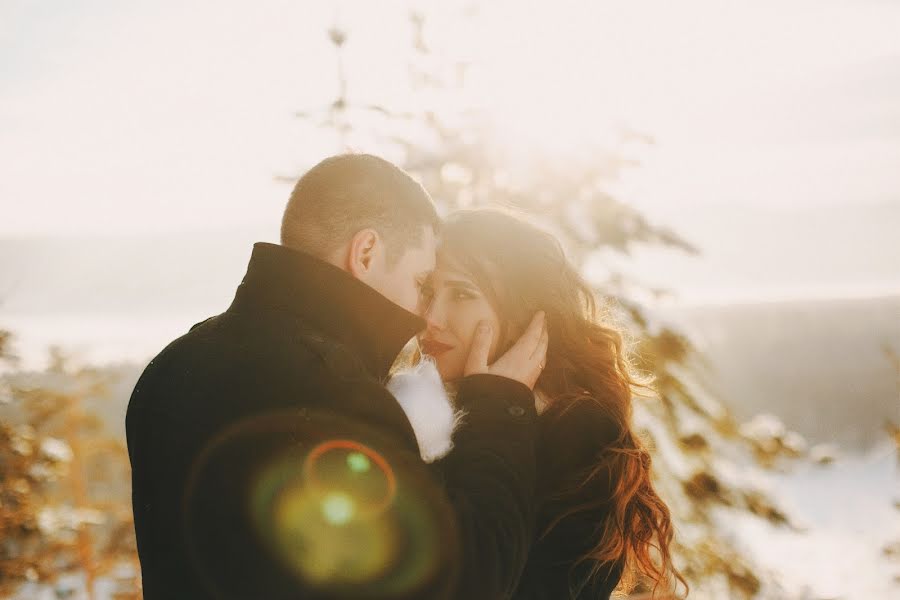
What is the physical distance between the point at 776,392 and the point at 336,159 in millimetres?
40303

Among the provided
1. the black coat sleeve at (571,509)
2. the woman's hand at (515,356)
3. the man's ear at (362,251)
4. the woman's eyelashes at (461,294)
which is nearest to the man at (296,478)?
the man's ear at (362,251)

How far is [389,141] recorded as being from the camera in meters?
6.65

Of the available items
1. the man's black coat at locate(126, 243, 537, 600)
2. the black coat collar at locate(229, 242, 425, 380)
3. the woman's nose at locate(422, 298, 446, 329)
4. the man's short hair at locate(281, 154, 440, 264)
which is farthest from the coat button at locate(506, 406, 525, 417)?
the woman's nose at locate(422, 298, 446, 329)

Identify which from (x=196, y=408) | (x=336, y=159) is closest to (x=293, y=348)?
(x=196, y=408)

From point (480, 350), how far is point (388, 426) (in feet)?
2.63

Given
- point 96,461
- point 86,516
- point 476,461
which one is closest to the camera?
point 476,461

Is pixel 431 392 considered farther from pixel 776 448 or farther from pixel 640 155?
pixel 776 448

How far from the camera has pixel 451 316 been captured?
2754 mm

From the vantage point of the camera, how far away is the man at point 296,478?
158cm

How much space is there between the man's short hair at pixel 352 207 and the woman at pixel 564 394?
37cm

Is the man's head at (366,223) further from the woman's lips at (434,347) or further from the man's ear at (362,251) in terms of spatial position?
the woman's lips at (434,347)

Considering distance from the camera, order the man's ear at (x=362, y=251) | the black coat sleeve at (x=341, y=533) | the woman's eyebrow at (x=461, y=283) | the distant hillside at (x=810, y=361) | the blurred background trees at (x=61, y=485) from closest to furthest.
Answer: the black coat sleeve at (x=341, y=533)
the man's ear at (x=362, y=251)
the woman's eyebrow at (x=461, y=283)
the blurred background trees at (x=61, y=485)
the distant hillside at (x=810, y=361)

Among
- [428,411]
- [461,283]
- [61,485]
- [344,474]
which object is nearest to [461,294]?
[461,283]

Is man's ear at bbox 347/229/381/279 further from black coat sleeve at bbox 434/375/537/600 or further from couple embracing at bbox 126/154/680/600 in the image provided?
black coat sleeve at bbox 434/375/537/600
